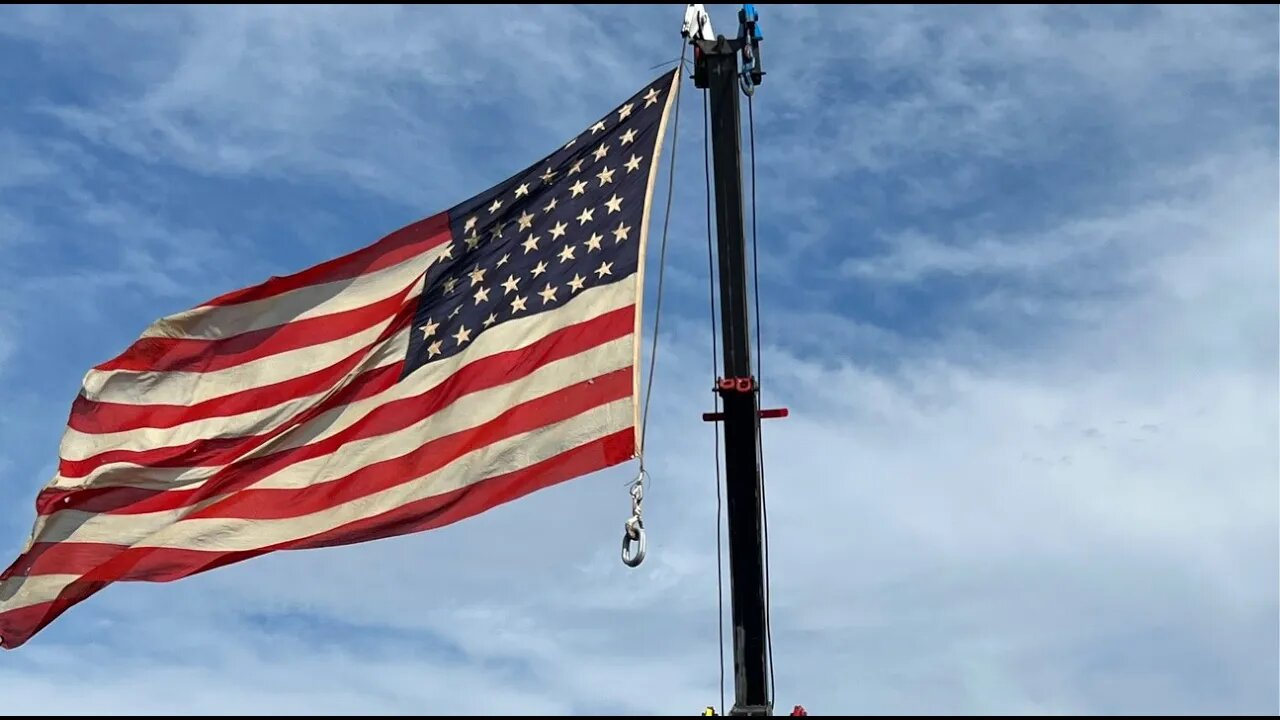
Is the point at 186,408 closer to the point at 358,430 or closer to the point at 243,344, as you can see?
the point at 243,344

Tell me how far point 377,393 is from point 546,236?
2249mm

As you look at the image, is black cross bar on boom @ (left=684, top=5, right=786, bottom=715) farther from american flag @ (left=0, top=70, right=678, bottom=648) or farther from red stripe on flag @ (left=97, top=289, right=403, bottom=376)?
red stripe on flag @ (left=97, top=289, right=403, bottom=376)

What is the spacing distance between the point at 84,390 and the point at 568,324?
576cm

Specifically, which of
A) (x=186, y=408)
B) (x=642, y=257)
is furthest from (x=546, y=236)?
(x=186, y=408)

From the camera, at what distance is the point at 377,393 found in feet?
49.5

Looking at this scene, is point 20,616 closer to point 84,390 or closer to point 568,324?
point 84,390

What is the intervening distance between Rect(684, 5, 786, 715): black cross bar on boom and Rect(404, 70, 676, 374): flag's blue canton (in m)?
1.20

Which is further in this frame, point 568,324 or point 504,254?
point 504,254

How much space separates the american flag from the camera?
45.0 feet

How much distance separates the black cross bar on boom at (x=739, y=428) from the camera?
1178 cm

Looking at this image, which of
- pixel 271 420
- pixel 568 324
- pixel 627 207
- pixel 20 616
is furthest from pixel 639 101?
pixel 20 616

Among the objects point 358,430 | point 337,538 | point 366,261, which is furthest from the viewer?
point 366,261

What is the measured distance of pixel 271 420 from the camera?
15578mm

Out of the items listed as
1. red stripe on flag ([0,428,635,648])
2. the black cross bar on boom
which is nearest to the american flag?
red stripe on flag ([0,428,635,648])
